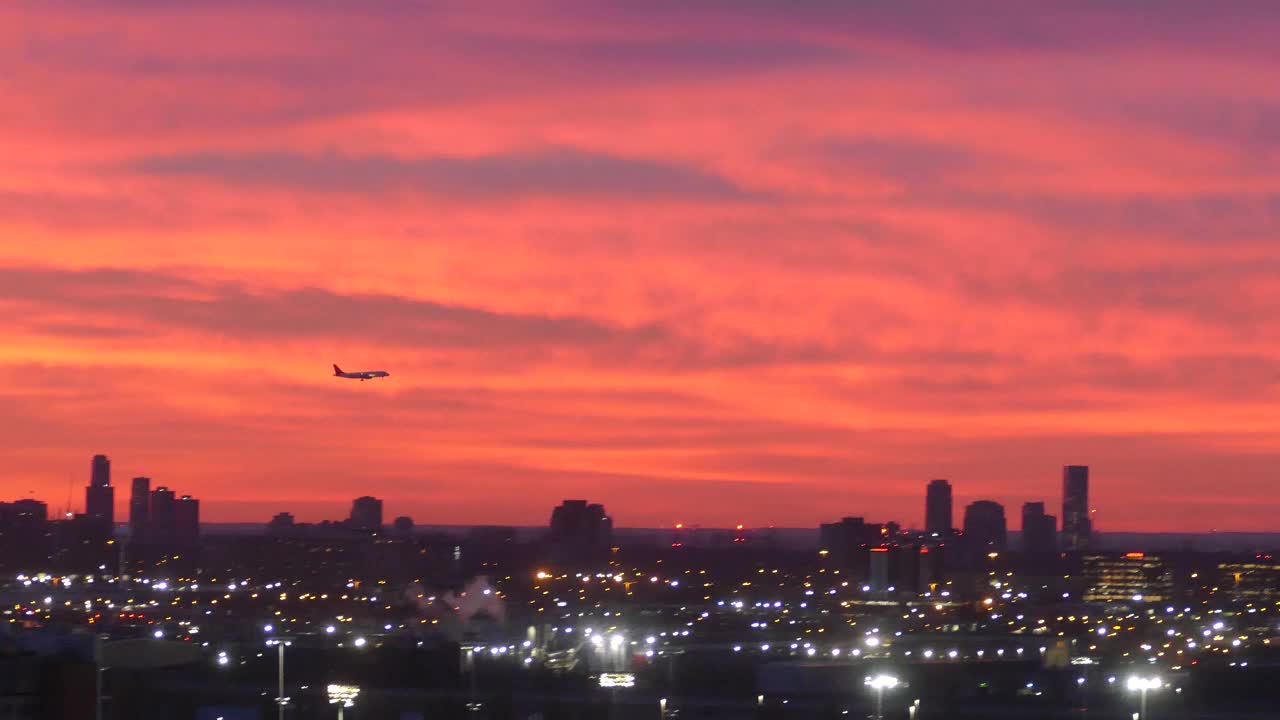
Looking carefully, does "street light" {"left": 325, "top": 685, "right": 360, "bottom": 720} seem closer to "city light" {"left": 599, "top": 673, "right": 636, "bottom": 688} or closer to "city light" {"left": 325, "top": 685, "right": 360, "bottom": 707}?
"city light" {"left": 325, "top": 685, "right": 360, "bottom": 707}

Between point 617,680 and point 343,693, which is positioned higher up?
point 343,693

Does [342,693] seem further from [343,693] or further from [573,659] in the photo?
[573,659]

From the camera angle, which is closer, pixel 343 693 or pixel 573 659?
pixel 343 693

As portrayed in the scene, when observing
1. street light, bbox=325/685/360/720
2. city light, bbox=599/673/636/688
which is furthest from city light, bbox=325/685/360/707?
city light, bbox=599/673/636/688

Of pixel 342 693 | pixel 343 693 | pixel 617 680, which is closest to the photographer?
pixel 343 693

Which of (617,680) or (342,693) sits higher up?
(342,693)

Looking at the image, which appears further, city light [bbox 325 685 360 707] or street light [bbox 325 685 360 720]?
city light [bbox 325 685 360 707]

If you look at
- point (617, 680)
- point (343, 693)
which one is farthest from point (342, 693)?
point (617, 680)

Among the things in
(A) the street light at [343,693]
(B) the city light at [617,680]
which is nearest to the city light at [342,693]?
(A) the street light at [343,693]

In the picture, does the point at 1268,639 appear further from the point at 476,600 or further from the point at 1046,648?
the point at 476,600

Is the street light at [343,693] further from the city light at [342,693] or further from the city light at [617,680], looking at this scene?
the city light at [617,680]

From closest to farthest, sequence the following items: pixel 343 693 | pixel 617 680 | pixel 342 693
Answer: pixel 343 693 → pixel 342 693 → pixel 617 680
